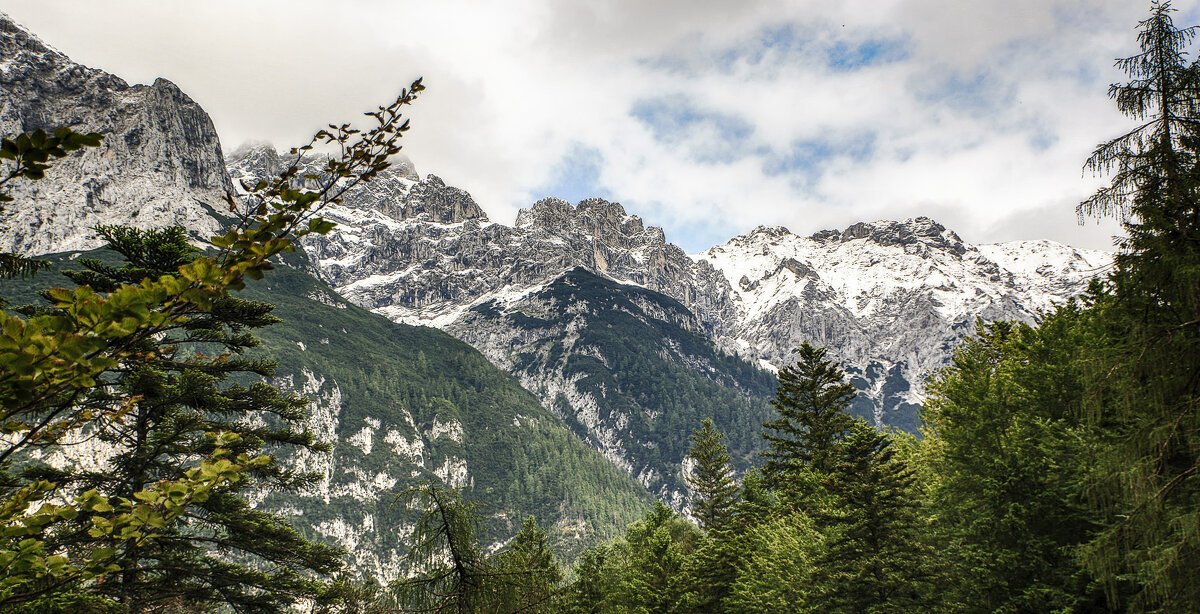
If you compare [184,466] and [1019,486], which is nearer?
[184,466]

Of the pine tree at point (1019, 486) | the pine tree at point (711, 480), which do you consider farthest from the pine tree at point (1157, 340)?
the pine tree at point (711, 480)

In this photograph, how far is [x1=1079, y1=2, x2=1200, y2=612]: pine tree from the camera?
7746 mm

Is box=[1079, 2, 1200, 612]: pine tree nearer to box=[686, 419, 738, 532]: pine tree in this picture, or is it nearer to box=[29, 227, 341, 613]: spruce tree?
box=[29, 227, 341, 613]: spruce tree

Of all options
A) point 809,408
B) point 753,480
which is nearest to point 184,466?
point 809,408

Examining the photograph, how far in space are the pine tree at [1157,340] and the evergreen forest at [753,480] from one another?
0.03 m

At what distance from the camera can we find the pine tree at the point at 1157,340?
7.75 metres

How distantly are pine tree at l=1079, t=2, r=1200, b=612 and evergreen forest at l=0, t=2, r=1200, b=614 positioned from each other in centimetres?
3

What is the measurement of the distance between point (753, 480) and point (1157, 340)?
2649 centimetres

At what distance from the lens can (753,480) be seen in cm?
3306

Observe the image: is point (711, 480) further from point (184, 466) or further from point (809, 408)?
point (184, 466)

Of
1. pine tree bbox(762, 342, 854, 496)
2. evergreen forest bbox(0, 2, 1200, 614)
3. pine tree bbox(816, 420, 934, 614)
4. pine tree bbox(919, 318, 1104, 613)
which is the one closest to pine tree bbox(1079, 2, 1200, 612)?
evergreen forest bbox(0, 2, 1200, 614)

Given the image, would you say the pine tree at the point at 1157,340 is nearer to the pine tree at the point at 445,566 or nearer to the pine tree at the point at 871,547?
the pine tree at the point at 445,566

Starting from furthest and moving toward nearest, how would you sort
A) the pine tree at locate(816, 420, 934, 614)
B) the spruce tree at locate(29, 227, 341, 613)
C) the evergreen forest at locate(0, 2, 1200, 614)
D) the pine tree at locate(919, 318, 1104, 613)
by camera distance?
the pine tree at locate(816, 420, 934, 614), the pine tree at locate(919, 318, 1104, 613), the spruce tree at locate(29, 227, 341, 613), the evergreen forest at locate(0, 2, 1200, 614)

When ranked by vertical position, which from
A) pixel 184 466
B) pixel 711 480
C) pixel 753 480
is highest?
pixel 711 480
